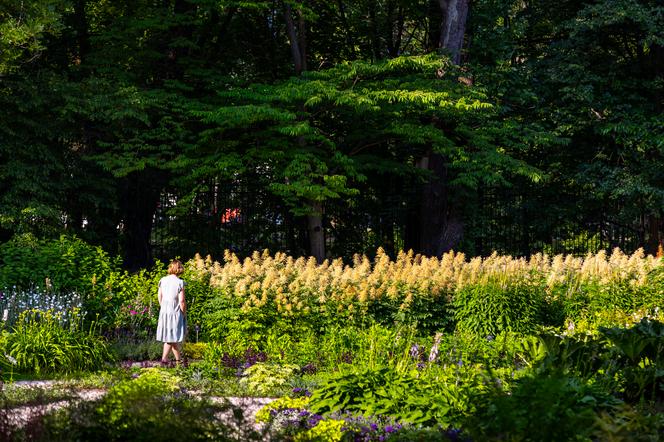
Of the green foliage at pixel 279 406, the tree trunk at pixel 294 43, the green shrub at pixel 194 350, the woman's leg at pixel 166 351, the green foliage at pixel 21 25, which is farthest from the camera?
the tree trunk at pixel 294 43

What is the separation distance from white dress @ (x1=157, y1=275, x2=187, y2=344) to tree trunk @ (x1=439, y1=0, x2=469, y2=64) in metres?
10.9

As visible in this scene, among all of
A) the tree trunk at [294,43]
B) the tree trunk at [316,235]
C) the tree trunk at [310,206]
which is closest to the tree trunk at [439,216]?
the tree trunk at [310,206]

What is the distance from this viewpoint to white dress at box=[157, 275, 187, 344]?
33.6 feet

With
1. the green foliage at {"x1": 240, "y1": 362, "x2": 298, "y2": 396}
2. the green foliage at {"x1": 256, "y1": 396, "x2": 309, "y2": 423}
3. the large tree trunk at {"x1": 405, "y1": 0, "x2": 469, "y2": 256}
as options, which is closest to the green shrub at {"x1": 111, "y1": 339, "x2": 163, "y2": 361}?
the green foliage at {"x1": 240, "y1": 362, "x2": 298, "y2": 396}

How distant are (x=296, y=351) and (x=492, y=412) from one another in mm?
4891

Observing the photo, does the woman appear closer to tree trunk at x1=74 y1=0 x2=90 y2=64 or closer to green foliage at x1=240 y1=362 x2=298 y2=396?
green foliage at x1=240 y1=362 x2=298 y2=396

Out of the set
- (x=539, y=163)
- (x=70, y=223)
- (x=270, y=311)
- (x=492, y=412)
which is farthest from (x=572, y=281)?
(x=70, y=223)

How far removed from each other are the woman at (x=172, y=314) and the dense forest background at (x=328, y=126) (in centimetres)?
588

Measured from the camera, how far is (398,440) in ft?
18.1

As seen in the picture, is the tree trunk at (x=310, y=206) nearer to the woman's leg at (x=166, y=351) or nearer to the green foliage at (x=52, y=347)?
the woman's leg at (x=166, y=351)

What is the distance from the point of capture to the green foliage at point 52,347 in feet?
31.2

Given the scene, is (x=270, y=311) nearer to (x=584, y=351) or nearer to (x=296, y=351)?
(x=296, y=351)

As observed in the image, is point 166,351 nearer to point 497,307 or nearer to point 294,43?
point 497,307

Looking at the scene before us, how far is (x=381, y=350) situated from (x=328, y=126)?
38.5ft
